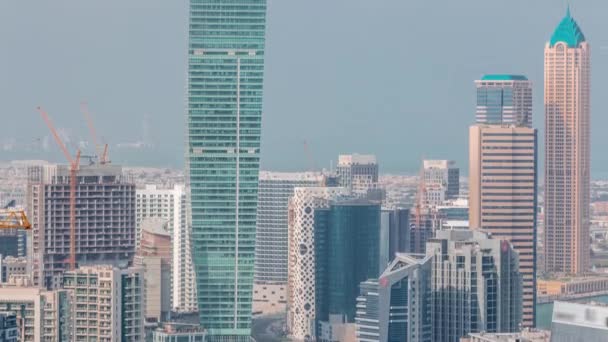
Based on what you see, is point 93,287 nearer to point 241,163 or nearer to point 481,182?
point 241,163

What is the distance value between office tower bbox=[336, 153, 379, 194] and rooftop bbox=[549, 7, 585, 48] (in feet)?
17.7

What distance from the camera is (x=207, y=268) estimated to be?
37.9 meters

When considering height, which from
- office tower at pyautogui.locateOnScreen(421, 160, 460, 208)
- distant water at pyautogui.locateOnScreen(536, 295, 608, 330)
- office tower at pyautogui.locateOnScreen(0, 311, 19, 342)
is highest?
office tower at pyautogui.locateOnScreen(421, 160, 460, 208)

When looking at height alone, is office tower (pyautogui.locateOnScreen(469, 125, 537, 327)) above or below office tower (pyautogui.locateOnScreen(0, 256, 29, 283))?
above

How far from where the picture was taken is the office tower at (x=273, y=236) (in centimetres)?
4328

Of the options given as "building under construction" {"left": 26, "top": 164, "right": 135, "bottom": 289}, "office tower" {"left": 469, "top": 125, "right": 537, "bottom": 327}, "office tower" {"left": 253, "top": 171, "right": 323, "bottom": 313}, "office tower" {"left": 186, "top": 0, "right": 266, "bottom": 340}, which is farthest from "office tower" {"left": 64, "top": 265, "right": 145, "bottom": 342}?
"office tower" {"left": 469, "top": 125, "right": 537, "bottom": 327}

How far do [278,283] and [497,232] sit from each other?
4884 millimetres

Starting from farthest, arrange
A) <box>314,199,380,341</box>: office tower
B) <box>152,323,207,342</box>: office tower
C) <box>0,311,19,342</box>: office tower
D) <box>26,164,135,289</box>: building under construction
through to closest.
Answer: <box>314,199,380,341</box>: office tower → <box>26,164,135,289</box>: building under construction → <box>152,323,207,342</box>: office tower → <box>0,311,19,342</box>: office tower

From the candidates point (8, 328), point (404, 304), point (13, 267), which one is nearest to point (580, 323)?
point (8, 328)

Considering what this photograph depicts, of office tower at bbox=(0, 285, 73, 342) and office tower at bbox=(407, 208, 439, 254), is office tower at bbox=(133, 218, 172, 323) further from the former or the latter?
office tower at bbox=(407, 208, 439, 254)

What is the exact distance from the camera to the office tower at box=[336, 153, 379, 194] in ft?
157

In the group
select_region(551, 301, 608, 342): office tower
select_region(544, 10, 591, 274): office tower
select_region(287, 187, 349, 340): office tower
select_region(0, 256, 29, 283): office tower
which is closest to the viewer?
select_region(551, 301, 608, 342): office tower

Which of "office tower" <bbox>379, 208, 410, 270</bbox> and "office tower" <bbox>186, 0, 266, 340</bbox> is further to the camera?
"office tower" <bbox>379, 208, 410, 270</bbox>

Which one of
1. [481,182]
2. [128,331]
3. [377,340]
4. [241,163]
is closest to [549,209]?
[481,182]
